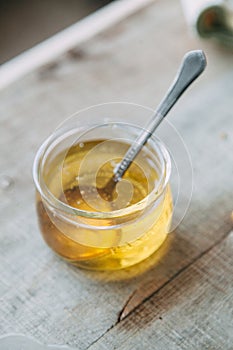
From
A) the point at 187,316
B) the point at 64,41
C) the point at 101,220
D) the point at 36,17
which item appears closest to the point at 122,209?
the point at 101,220

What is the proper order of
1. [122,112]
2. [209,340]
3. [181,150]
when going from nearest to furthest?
[209,340], [181,150], [122,112]

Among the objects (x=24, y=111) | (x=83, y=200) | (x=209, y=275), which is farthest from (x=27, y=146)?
(x=209, y=275)

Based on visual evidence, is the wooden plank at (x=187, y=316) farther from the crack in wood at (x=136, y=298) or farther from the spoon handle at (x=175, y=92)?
the spoon handle at (x=175, y=92)

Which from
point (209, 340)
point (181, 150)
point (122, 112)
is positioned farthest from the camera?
point (122, 112)

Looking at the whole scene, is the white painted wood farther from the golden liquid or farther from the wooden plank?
the wooden plank

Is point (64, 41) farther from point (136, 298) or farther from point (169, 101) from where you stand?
point (136, 298)

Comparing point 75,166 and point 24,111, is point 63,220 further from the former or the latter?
point 24,111
